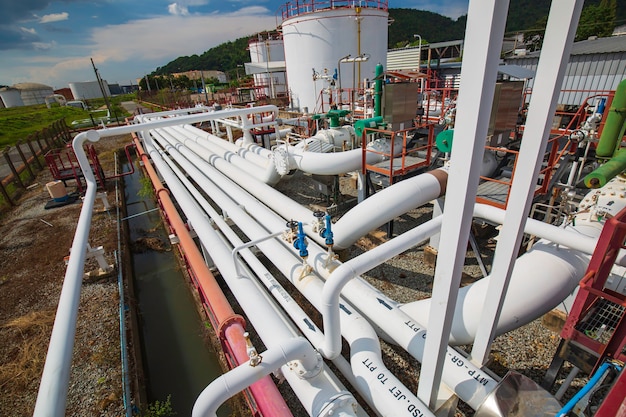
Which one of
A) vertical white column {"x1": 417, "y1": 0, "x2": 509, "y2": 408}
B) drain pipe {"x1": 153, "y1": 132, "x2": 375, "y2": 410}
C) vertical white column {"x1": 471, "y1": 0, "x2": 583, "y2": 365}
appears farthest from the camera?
drain pipe {"x1": 153, "y1": 132, "x2": 375, "y2": 410}

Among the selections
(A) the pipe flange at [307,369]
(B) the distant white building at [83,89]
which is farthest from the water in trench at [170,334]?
(B) the distant white building at [83,89]

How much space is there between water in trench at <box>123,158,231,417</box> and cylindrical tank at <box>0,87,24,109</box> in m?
95.0

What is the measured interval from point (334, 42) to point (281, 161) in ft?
41.4

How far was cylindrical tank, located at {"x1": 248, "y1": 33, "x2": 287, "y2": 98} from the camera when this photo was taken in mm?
28788

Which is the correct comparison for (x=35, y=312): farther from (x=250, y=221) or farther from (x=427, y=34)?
(x=427, y=34)

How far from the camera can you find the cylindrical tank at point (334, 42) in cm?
1678

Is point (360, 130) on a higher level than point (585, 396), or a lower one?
higher

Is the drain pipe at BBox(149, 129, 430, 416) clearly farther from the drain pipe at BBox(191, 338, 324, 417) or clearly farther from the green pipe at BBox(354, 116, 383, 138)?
the green pipe at BBox(354, 116, 383, 138)

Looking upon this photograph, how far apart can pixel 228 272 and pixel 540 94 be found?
172 inches

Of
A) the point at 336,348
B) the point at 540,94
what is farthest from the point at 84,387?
the point at 540,94

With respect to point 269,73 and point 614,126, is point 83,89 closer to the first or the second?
point 269,73

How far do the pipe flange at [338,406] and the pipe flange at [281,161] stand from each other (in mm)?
5911

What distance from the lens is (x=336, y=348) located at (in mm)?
3217

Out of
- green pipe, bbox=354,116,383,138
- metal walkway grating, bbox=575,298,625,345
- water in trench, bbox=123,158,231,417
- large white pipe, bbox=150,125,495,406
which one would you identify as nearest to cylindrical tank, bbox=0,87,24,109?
water in trench, bbox=123,158,231,417
